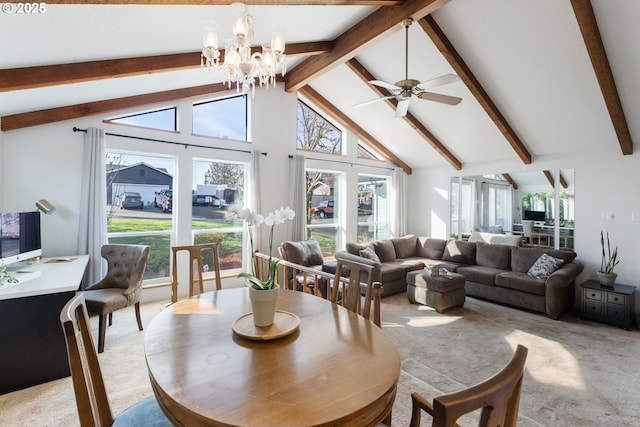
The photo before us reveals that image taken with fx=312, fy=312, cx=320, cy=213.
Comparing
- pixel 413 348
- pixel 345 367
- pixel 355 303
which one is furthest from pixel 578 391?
pixel 345 367

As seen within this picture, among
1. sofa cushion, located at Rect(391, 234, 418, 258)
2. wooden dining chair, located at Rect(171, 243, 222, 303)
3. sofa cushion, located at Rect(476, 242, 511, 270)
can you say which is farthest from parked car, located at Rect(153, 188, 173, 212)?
sofa cushion, located at Rect(476, 242, 511, 270)

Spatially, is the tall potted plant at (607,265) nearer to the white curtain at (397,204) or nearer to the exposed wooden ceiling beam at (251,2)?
the white curtain at (397,204)

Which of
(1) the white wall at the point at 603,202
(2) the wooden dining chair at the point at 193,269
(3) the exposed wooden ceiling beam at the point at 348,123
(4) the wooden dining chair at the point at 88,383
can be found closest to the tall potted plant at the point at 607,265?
(1) the white wall at the point at 603,202

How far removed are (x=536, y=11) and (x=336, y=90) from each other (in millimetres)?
3175

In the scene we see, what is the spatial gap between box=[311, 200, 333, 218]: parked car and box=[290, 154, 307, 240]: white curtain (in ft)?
1.82

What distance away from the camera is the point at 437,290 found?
4.28 meters

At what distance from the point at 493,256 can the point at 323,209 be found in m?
3.17

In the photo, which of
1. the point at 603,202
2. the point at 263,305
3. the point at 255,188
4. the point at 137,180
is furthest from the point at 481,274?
the point at 137,180

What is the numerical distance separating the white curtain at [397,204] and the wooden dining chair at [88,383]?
6331 mm

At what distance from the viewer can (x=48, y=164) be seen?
372 centimetres

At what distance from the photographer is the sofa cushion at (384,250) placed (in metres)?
5.90

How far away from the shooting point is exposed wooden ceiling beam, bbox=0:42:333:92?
2.54 meters

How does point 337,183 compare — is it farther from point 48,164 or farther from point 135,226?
point 48,164

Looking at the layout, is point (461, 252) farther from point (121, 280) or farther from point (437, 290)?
point (121, 280)
